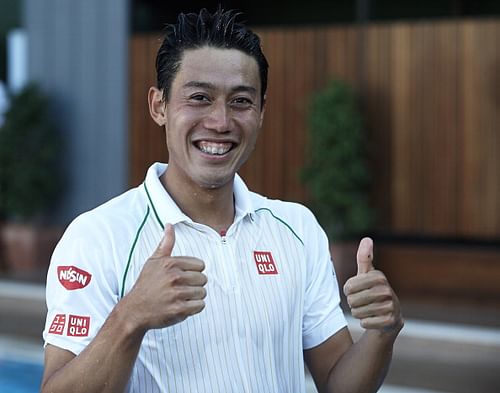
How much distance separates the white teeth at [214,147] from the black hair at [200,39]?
0.17m

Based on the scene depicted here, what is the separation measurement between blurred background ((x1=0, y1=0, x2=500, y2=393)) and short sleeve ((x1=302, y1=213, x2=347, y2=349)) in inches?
198

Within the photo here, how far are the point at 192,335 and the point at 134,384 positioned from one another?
6.9 inches

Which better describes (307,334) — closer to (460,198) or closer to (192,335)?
(192,335)

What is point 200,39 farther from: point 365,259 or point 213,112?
point 365,259

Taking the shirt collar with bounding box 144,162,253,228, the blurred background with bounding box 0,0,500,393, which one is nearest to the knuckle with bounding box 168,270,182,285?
the shirt collar with bounding box 144,162,253,228

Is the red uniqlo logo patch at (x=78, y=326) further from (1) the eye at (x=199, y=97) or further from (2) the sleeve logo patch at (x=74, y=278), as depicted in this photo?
(1) the eye at (x=199, y=97)

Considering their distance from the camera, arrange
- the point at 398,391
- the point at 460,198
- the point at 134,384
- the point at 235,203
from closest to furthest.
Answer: the point at 134,384 → the point at 235,203 → the point at 398,391 → the point at 460,198

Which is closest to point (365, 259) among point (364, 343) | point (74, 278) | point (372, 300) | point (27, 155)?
point (372, 300)

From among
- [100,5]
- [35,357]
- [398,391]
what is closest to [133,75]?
[100,5]

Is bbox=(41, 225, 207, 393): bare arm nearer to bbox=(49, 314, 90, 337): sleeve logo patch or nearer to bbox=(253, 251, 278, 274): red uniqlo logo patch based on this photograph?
bbox=(49, 314, 90, 337): sleeve logo patch

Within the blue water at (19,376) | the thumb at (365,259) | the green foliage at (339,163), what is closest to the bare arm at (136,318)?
the thumb at (365,259)

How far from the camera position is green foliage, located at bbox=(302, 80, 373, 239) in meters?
8.84

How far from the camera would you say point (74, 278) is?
7.25 feet

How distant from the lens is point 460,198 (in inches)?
352
